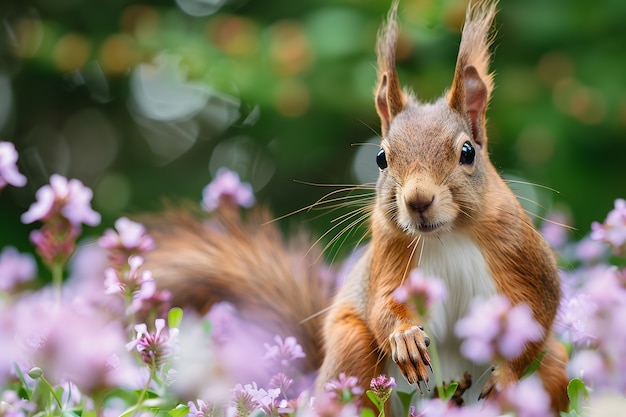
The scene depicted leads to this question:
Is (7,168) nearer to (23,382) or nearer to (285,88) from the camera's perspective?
(23,382)

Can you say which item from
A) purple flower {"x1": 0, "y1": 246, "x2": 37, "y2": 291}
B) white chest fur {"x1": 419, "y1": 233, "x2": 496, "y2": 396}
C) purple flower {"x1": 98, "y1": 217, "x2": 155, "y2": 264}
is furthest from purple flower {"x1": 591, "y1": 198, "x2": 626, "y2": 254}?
purple flower {"x1": 0, "y1": 246, "x2": 37, "y2": 291}

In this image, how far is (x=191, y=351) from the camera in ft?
2.89

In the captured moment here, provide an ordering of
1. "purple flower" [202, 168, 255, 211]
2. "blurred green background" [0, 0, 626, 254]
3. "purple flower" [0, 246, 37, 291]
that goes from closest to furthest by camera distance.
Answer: "purple flower" [0, 246, 37, 291] < "purple flower" [202, 168, 255, 211] < "blurred green background" [0, 0, 626, 254]

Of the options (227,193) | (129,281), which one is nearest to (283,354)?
(129,281)

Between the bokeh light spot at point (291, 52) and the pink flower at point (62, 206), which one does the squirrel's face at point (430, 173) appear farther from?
the bokeh light spot at point (291, 52)

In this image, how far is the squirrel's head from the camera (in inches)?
42.2

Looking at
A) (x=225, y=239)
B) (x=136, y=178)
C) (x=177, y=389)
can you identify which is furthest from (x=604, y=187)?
(x=177, y=389)

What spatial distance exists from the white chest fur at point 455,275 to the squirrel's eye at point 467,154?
0.10 m

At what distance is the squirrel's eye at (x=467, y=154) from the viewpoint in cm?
112

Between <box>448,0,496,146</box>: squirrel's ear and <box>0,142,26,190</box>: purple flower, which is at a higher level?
<box>448,0,496,146</box>: squirrel's ear

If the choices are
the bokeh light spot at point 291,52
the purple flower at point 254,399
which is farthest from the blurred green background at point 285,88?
the purple flower at point 254,399

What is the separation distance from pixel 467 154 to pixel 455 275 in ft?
0.56

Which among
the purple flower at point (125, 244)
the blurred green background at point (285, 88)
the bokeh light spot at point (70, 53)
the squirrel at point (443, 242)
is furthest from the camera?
the bokeh light spot at point (70, 53)

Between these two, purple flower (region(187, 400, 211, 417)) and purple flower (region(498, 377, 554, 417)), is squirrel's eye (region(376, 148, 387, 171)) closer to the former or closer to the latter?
purple flower (region(187, 400, 211, 417))
